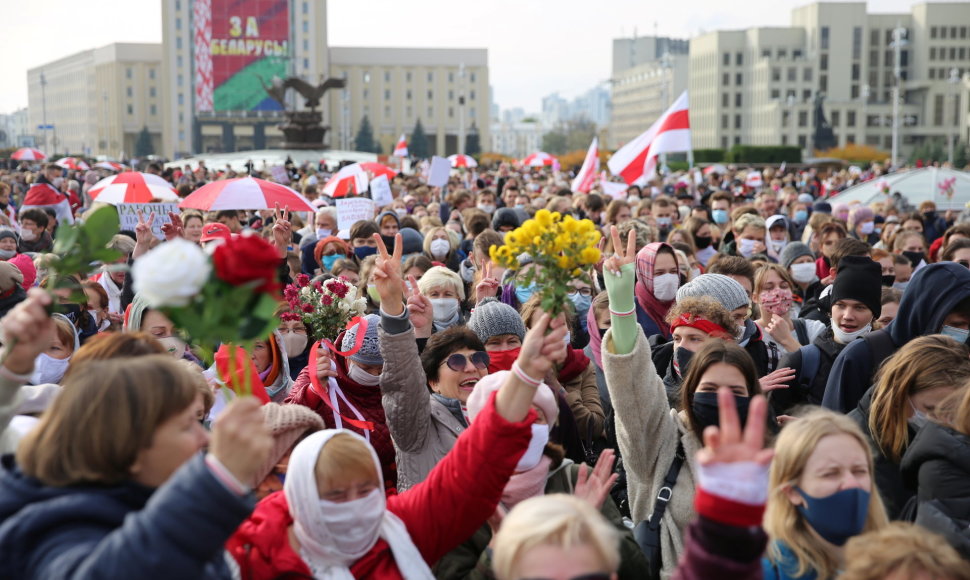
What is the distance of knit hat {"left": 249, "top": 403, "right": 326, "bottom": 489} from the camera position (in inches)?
151

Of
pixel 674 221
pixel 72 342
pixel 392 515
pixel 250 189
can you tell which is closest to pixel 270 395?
pixel 72 342

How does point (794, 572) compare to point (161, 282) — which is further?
point (794, 572)

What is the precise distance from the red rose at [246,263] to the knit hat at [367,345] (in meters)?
2.54

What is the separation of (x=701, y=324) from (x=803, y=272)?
3.94m

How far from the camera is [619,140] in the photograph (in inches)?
6211

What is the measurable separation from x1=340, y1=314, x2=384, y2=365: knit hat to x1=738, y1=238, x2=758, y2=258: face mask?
601 cm

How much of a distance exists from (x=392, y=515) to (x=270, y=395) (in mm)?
2232

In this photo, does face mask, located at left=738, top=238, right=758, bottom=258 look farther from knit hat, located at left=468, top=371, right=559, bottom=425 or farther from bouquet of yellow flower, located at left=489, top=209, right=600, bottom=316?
bouquet of yellow flower, located at left=489, top=209, right=600, bottom=316

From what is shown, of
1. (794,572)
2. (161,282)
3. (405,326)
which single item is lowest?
(794,572)

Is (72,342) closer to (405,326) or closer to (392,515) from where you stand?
(405,326)

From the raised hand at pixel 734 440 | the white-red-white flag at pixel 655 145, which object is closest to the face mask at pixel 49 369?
the raised hand at pixel 734 440

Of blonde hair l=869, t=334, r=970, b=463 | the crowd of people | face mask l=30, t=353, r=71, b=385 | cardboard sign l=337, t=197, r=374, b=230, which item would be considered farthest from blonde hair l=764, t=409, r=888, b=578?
cardboard sign l=337, t=197, r=374, b=230

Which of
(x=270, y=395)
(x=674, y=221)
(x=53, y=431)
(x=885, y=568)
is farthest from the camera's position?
(x=674, y=221)

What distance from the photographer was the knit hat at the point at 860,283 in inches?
241
